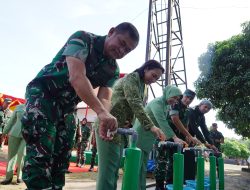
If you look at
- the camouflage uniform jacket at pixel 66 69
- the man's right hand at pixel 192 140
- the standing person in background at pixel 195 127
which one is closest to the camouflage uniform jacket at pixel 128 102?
the camouflage uniform jacket at pixel 66 69

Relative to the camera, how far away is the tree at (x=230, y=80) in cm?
1145

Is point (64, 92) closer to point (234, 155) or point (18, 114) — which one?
point (18, 114)

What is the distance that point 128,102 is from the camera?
2.75 m

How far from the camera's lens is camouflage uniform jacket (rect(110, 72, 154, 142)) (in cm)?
274

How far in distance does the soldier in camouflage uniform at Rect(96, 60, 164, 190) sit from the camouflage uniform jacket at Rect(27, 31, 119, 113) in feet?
2.24

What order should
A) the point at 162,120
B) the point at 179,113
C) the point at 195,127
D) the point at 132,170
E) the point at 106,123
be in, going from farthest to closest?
the point at 195,127, the point at 179,113, the point at 162,120, the point at 132,170, the point at 106,123

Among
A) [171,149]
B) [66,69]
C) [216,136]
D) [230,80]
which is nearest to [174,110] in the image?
[171,149]

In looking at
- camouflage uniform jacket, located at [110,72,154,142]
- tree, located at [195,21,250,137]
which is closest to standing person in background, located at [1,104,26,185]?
camouflage uniform jacket, located at [110,72,154,142]

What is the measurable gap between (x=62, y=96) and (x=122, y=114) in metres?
0.93

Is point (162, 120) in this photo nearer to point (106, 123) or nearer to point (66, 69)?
point (66, 69)

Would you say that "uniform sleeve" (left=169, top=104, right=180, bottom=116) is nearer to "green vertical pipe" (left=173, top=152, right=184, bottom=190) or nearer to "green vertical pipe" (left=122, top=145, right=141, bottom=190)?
"green vertical pipe" (left=173, top=152, right=184, bottom=190)

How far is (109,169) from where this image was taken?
2.53m

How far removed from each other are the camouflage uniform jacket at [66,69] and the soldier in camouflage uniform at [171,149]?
2.45 m

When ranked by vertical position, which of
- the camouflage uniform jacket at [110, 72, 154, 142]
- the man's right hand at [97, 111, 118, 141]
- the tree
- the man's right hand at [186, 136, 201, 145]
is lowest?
the man's right hand at [97, 111, 118, 141]
